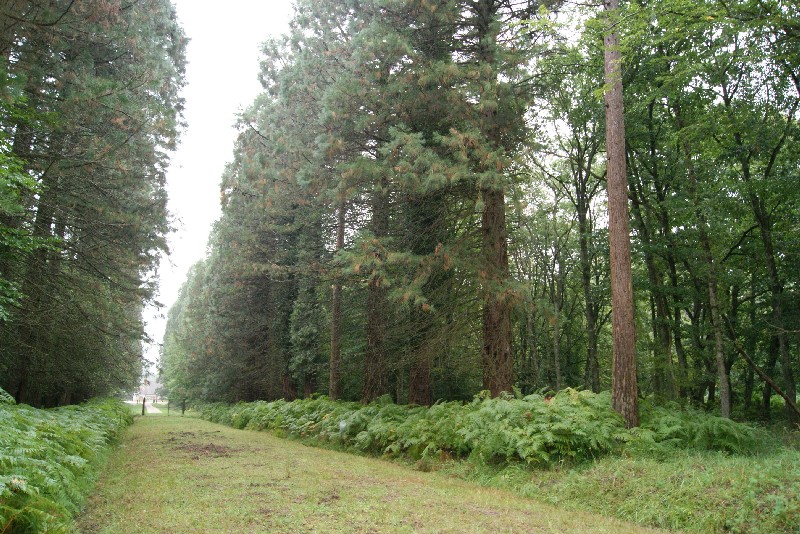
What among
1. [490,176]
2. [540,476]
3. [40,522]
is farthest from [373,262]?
[40,522]

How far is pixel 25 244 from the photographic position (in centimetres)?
855

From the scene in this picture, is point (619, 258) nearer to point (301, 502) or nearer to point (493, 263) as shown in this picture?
point (493, 263)

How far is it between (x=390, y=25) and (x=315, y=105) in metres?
4.56

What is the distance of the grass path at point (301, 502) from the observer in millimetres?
4496

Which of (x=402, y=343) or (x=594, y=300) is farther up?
(x=594, y=300)

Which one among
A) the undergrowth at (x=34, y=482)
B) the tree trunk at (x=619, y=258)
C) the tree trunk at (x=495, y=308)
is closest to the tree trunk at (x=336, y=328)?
the tree trunk at (x=495, y=308)

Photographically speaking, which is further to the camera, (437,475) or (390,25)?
(390,25)

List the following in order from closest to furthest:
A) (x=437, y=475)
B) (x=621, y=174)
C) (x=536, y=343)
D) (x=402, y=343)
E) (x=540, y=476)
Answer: (x=540, y=476)
(x=437, y=475)
(x=621, y=174)
(x=402, y=343)
(x=536, y=343)

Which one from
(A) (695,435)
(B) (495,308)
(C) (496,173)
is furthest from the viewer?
(B) (495,308)

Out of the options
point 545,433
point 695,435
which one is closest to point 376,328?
point 545,433

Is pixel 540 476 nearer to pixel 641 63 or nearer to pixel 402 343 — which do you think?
pixel 402 343

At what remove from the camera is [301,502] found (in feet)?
17.6

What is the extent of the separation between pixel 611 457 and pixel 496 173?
5227 millimetres

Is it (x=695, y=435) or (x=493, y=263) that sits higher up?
(x=493, y=263)
